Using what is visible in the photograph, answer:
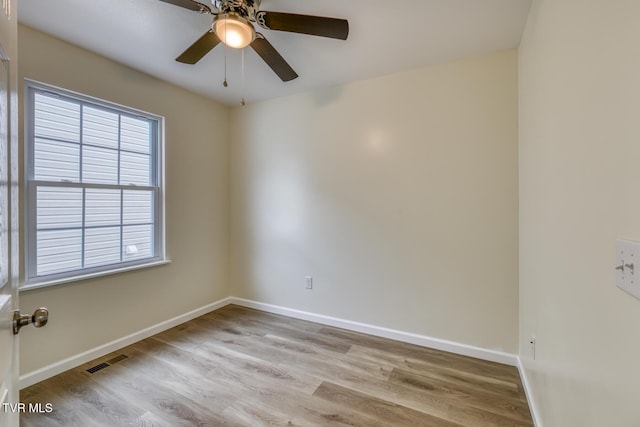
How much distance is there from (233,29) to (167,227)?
2036mm

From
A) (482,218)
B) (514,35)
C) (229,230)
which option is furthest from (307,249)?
(514,35)

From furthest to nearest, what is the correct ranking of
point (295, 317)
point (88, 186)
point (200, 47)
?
point (295, 317), point (88, 186), point (200, 47)

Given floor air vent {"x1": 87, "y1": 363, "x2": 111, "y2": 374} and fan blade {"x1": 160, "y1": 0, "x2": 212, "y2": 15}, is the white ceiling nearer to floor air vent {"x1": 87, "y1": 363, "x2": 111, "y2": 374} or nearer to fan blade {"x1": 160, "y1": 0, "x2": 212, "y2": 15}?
fan blade {"x1": 160, "y1": 0, "x2": 212, "y2": 15}

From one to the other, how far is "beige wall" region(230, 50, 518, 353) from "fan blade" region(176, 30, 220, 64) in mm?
1289

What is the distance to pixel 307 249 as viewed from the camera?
9.62ft

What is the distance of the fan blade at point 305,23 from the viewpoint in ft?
4.65

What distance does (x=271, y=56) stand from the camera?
1771 mm

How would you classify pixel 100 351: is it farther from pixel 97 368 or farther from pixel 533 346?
pixel 533 346

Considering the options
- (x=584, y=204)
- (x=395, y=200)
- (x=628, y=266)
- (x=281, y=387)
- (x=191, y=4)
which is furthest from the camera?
(x=395, y=200)

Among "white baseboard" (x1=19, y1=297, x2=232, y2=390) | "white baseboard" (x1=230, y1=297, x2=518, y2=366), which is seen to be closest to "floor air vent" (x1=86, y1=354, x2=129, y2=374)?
"white baseboard" (x1=19, y1=297, x2=232, y2=390)

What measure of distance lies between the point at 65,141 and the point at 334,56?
2.20 metres

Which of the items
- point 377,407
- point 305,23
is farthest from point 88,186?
point 377,407

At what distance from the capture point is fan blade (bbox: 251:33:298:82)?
1.63 meters

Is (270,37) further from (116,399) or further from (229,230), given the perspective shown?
(116,399)
